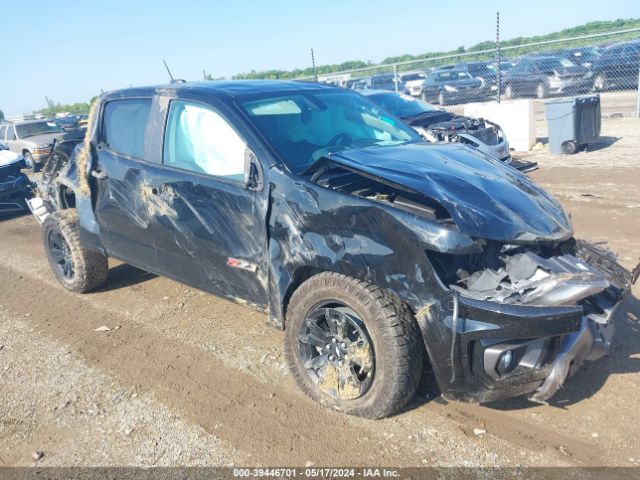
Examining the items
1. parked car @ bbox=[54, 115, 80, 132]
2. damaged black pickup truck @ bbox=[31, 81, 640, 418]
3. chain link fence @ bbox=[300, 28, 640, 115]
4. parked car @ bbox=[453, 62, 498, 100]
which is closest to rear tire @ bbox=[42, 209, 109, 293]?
damaged black pickup truck @ bbox=[31, 81, 640, 418]

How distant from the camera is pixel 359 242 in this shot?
2.94m

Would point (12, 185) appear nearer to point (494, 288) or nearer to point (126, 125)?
point (126, 125)

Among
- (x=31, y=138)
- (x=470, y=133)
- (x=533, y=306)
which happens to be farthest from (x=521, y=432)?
(x=31, y=138)

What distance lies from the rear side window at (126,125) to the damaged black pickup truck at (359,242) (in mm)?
21

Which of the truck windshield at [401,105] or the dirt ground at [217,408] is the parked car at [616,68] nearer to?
the truck windshield at [401,105]

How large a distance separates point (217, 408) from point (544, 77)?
61.6 ft

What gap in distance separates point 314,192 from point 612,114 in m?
14.2

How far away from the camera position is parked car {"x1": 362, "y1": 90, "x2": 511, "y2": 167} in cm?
883

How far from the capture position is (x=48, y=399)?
358cm

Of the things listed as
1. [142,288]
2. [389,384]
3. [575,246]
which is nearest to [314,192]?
[389,384]

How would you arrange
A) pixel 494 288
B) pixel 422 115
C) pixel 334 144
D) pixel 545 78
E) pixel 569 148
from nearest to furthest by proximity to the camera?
pixel 494 288 → pixel 334 144 → pixel 422 115 → pixel 569 148 → pixel 545 78

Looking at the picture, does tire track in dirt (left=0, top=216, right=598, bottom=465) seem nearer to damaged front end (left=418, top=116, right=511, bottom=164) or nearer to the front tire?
the front tire

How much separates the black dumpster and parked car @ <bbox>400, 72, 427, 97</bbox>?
12.0 meters

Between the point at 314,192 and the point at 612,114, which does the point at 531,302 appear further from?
the point at 612,114
